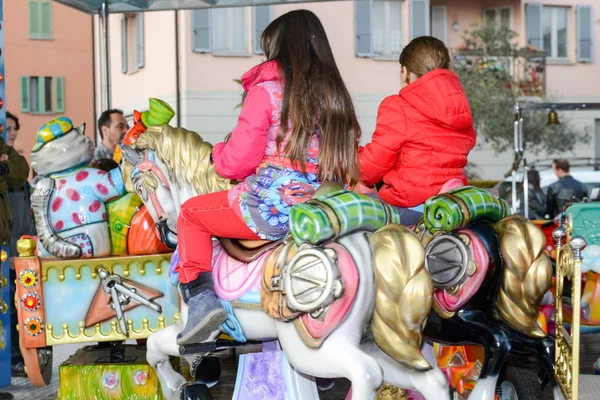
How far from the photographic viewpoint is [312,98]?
3918mm

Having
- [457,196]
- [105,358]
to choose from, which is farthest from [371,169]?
[105,358]

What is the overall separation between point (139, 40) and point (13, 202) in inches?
632

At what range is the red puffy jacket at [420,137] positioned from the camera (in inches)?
180

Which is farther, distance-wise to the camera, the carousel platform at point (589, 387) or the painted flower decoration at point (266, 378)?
the carousel platform at point (589, 387)

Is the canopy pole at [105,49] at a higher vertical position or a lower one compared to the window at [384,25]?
lower

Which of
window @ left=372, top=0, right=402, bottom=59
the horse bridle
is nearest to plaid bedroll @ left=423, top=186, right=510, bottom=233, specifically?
the horse bridle

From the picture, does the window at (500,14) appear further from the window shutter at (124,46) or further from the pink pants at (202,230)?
the pink pants at (202,230)

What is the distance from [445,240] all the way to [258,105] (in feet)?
3.25

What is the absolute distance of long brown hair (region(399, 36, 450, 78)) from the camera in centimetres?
476

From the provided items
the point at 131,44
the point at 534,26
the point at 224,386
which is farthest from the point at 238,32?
the point at 224,386

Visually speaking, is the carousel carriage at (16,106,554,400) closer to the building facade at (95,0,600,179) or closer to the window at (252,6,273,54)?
the building facade at (95,0,600,179)

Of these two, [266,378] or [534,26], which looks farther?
[534,26]

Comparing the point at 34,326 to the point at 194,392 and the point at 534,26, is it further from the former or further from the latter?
the point at 534,26

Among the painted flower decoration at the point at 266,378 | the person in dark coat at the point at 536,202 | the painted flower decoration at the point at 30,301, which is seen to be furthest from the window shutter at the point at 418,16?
the painted flower decoration at the point at 266,378
